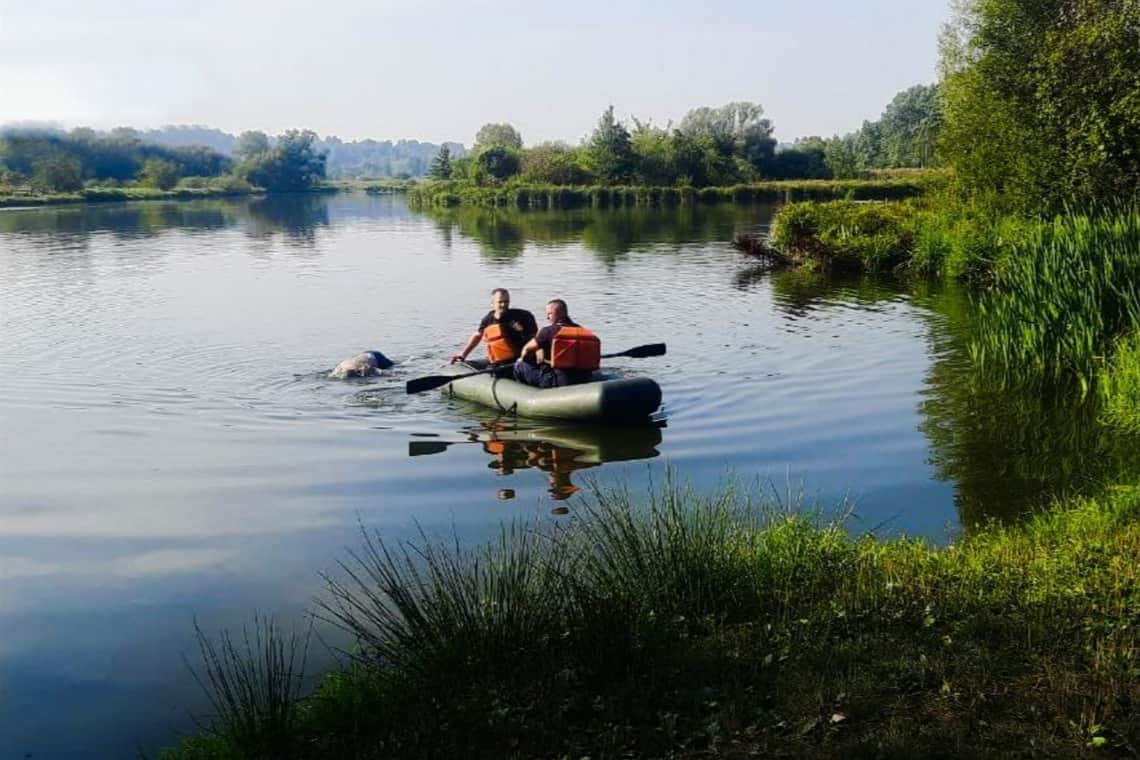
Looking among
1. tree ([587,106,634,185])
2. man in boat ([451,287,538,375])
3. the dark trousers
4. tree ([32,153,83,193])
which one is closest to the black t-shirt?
man in boat ([451,287,538,375])

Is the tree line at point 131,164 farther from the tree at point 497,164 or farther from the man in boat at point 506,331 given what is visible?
the man in boat at point 506,331

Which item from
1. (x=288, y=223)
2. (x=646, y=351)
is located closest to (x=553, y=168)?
(x=288, y=223)

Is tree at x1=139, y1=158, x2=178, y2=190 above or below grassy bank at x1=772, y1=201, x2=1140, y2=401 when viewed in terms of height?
above

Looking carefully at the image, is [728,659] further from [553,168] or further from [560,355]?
[553,168]

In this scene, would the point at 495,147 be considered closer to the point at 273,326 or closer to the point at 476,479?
the point at 273,326

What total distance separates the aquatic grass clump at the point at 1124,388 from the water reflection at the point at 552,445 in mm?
4211

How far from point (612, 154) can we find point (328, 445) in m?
65.6

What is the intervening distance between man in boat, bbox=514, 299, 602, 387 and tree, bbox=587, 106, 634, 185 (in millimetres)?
63113

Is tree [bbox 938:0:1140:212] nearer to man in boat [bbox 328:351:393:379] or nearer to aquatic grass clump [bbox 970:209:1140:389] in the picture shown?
aquatic grass clump [bbox 970:209:1140:389]

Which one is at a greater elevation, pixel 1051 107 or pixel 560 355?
pixel 1051 107

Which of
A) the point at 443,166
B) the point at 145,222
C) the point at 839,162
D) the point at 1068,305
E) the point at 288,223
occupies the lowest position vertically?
the point at 1068,305

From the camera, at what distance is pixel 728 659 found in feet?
15.1

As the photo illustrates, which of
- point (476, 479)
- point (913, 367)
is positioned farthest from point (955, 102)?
point (476, 479)

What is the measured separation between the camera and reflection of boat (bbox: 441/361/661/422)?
1062 cm
